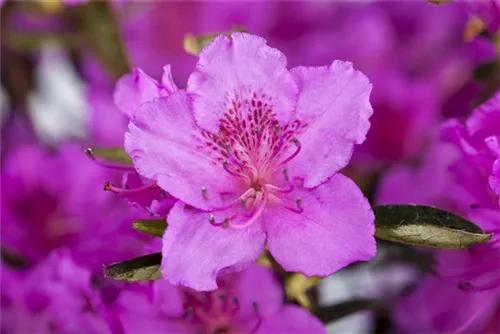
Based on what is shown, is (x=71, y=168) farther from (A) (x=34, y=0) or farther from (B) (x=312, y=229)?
(B) (x=312, y=229)

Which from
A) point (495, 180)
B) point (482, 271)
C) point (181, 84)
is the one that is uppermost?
point (495, 180)

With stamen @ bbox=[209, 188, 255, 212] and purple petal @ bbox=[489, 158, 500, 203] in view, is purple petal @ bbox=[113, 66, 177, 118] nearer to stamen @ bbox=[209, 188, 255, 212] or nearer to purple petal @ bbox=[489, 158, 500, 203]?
stamen @ bbox=[209, 188, 255, 212]

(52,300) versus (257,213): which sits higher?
(257,213)

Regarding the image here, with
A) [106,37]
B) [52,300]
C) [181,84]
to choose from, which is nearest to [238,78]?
[52,300]

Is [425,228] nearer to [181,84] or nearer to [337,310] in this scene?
[337,310]

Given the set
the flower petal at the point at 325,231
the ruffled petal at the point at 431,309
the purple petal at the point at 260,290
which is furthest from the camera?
the ruffled petal at the point at 431,309

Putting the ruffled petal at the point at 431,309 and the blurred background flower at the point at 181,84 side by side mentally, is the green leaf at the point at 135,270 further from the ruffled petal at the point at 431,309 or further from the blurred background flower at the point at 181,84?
the ruffled petal at the point at 431,309

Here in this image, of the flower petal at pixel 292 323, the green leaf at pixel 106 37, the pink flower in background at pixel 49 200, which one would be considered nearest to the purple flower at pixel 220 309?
A: the flower petal at pixel 292 323
